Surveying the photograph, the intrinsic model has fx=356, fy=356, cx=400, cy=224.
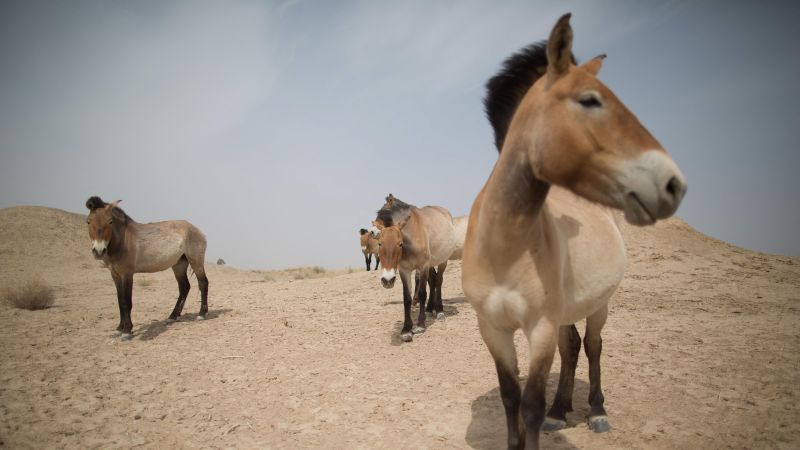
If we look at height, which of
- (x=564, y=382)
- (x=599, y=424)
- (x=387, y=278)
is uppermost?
(x=387, y=278)

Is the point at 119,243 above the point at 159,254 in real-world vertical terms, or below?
above

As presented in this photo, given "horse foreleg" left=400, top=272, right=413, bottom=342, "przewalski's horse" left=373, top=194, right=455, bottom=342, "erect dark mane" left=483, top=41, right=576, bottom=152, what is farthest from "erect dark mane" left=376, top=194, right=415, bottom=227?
"erect dark mane" left=483, top=41, right=576, bottom=152

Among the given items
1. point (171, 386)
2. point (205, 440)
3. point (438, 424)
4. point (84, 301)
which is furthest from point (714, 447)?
point (84, 301)

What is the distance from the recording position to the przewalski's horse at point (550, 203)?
5.76 ft

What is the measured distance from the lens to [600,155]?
180 centimetres

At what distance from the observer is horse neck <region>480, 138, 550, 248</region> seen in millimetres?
2143

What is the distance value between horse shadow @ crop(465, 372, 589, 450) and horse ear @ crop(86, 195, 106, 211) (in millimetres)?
8394

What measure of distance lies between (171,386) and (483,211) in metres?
5.05

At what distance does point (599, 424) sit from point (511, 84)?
329 centimetres

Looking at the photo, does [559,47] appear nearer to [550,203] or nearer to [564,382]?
[550,203]

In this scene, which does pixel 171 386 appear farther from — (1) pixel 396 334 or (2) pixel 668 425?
(2) pixel 668 425

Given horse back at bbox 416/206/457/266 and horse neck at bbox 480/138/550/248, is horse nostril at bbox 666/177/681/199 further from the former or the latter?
horse back at bbox 416/206/457/266

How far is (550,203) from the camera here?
3.10m

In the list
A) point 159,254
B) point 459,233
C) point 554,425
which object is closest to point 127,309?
point 159,254
